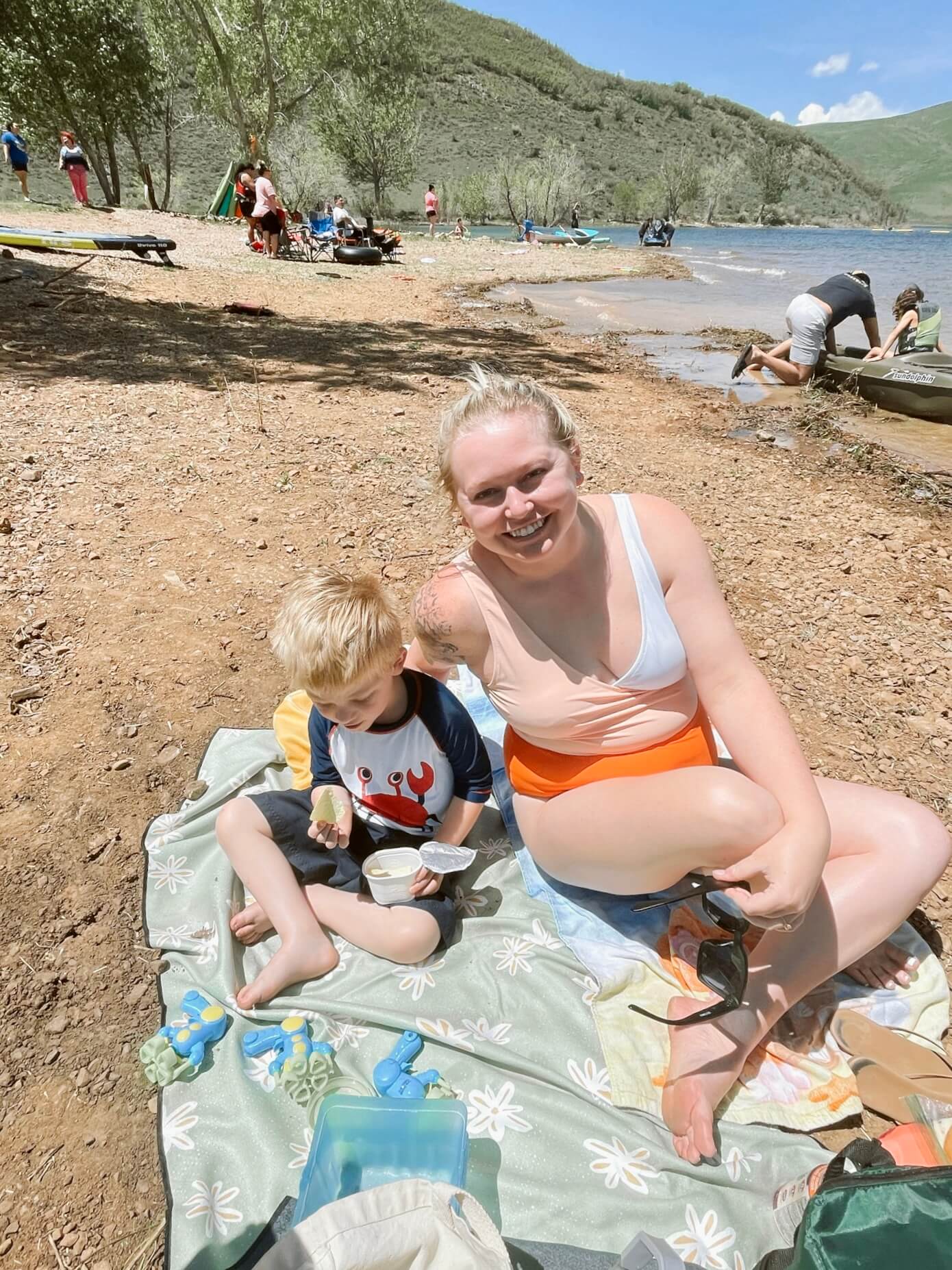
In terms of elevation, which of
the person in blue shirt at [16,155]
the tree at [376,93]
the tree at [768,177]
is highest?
the tree at [768,177]

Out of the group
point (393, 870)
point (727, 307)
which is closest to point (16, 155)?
point (727, 307)

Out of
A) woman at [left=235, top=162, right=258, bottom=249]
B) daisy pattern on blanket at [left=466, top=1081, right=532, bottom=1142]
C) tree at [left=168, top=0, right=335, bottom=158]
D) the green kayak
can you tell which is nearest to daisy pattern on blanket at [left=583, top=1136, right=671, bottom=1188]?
daisy pattern on blanket at [left=466, top=1081, right=532, bottom=1142]

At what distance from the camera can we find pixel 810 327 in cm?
816

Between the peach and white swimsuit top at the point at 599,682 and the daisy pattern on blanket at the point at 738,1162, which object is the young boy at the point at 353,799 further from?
the daisy pattern on blanket at the point at 738,1162

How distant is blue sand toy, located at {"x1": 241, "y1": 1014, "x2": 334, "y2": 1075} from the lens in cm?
183

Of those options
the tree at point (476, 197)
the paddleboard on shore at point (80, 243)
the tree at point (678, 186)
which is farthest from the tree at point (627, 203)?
the paddleboard on shore at point (80, 243)

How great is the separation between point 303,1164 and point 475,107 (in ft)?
524

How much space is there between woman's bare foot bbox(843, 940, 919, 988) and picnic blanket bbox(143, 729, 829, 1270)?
0.51 meters

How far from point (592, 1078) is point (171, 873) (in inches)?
57.3

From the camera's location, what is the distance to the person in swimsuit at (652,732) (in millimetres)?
1670

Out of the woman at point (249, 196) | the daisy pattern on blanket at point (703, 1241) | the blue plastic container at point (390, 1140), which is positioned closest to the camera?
the daisy pattern on blanket at point (703, 1241)

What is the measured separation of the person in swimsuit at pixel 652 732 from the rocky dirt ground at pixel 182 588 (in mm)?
727

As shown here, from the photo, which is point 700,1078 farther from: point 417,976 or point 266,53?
point 266,53

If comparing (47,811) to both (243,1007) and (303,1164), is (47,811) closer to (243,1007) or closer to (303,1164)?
(243,1007)
